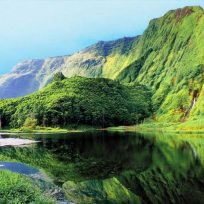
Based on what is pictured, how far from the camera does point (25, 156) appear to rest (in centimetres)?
9681

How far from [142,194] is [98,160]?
38.2 meters

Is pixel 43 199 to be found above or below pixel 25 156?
above

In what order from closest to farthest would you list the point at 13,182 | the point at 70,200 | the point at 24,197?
the point at 24,197
the point at 13,182
the point at 70,200

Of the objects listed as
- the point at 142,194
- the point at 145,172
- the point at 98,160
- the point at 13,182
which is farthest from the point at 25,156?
the point at 13,182

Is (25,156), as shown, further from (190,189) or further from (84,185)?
(190,189)

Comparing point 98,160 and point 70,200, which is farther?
point 98,160

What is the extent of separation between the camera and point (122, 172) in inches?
2960

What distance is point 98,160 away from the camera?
304 feet

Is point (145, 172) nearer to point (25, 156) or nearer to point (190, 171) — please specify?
point (190, 171)

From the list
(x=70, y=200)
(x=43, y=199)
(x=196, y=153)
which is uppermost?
(x=43, y=199)

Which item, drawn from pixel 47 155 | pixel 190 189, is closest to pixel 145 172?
pixel 190 189

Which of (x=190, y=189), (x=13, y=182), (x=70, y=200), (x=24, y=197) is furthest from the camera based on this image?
(x=190, y=189)

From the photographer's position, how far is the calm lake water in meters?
54.1

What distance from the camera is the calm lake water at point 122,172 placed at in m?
54.1
